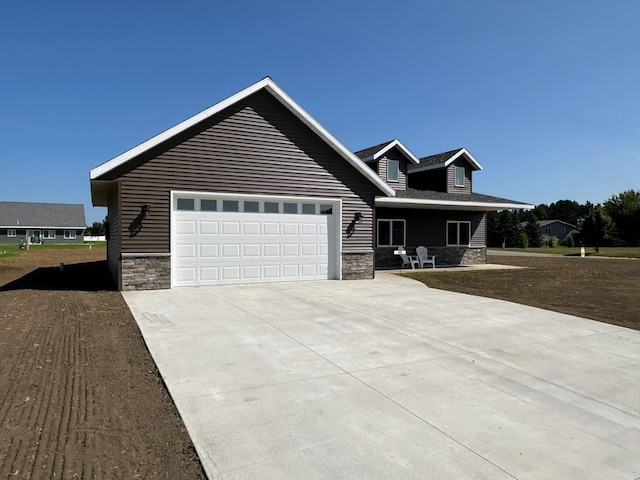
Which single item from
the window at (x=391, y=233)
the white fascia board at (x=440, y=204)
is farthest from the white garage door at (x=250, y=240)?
the window at (x=391, y=233)

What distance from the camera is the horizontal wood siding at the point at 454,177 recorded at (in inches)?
838

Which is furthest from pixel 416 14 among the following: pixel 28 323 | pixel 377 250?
pixel 28 323

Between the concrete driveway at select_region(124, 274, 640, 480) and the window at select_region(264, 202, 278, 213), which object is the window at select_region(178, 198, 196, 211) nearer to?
the window at select_region(264, 202, 278, 213)

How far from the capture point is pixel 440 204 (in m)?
18.2

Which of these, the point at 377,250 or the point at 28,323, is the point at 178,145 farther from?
the point at 377,250

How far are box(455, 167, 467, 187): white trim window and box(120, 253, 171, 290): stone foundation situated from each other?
15.6 metres

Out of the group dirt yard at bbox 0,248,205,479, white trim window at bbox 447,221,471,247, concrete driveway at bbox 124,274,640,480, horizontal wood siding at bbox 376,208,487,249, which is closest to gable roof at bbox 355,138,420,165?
horizontal wood siding at bbox 376,208,487,249

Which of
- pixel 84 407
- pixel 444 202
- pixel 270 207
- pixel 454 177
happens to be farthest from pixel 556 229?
pixel 84 407

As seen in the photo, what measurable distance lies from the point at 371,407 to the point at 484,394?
1264 mm

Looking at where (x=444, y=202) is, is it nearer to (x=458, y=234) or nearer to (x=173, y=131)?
(x=458, y=234)

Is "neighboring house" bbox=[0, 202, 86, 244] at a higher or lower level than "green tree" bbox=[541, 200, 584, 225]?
lower

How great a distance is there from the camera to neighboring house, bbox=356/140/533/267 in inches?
760

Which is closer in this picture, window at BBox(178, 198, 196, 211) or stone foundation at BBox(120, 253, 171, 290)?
stone foundation at BBox(120, 253, 171, 290)

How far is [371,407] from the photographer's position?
3926mm
